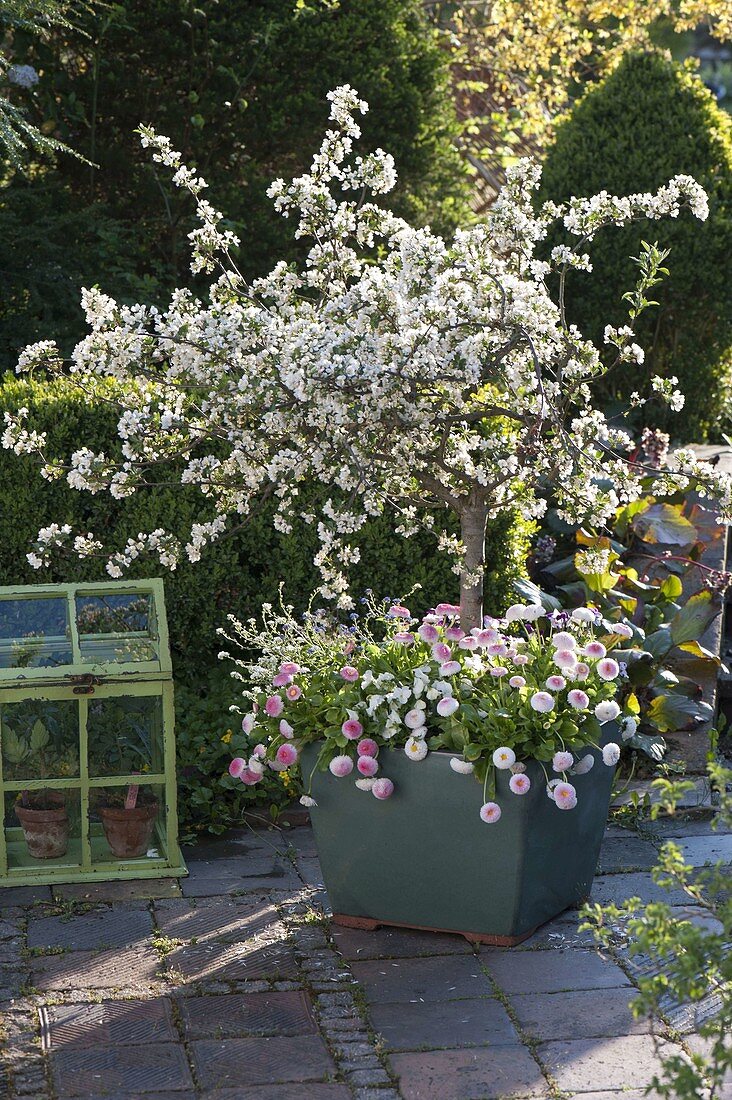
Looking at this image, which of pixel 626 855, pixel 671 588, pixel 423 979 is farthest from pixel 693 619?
pixel 423 979

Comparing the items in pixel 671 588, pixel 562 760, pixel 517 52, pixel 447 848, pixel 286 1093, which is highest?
pixel 517 52

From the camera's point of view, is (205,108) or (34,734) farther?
(205,108)

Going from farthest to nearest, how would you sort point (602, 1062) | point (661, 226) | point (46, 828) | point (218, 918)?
point (661, 226) → point (46, 828) → point (218, 918) → point (602, 1062)

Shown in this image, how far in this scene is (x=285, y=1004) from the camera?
3.30 m

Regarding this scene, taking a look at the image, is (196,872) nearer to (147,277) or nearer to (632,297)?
(632,297)

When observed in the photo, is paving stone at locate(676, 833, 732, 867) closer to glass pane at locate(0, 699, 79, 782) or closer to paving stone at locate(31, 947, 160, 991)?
paving stone at locate(31, 947, 160, 991)

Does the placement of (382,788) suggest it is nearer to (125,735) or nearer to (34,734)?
(125,735)

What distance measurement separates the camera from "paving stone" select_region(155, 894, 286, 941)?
3719mm

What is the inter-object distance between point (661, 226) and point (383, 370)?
4.53 meters

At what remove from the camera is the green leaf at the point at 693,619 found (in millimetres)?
5305

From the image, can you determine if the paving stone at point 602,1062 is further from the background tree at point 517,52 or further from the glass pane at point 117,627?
the background tree at point 517,52

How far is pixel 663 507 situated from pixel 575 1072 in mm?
3514

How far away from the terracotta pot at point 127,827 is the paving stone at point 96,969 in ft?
1.91

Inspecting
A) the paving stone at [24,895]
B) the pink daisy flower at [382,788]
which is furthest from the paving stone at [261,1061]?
the paving stone at [24,895]
